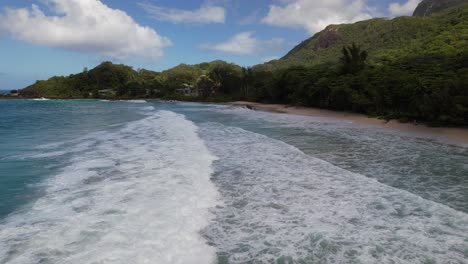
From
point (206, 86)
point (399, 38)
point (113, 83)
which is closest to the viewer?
point (399, 38)

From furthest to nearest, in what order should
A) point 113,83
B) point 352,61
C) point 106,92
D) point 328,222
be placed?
point 113,83, point 106,92, point 352,61, point 328,222

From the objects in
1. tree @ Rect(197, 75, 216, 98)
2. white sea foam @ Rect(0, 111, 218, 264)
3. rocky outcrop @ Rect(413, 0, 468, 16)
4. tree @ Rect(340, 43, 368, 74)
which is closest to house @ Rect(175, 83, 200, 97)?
tree @ Rect(197, 75, 216, 98)

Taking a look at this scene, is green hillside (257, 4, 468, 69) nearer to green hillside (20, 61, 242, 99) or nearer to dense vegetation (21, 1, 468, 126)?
dense vegetation (21, 1, 468, 126)

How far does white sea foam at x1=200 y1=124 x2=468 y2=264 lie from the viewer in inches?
213

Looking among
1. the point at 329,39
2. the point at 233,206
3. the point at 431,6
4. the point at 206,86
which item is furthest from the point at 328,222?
the point at 431,6

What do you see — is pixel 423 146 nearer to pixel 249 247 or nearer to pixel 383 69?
pixel 249 247

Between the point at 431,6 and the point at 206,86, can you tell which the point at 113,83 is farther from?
the point at 431,6

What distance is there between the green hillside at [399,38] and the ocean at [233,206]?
36.1 meters

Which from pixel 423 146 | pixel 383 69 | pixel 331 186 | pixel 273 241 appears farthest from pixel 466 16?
pixel 273 241

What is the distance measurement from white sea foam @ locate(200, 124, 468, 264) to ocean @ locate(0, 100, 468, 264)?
0.02m

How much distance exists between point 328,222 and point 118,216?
4.41 metres

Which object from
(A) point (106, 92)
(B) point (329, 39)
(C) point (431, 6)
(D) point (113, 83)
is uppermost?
(C) point (431, 6)

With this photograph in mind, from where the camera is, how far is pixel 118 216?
22.9 ft

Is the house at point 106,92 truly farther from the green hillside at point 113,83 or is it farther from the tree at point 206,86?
the tree at point 206,86
